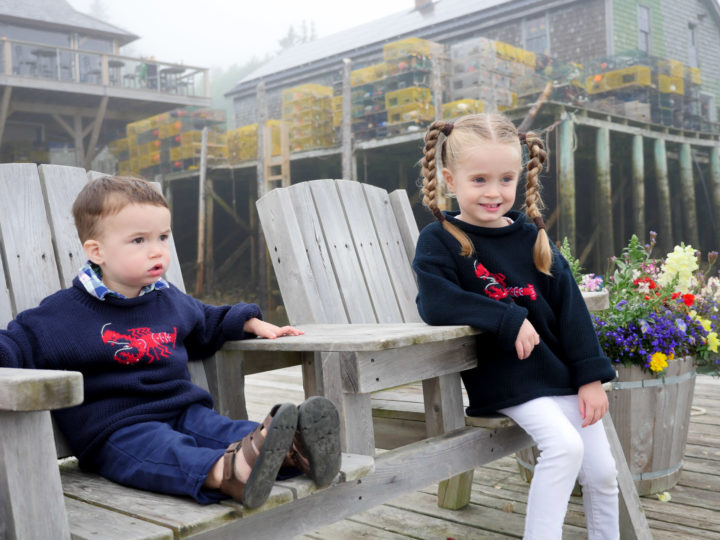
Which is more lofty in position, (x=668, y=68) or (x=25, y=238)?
(x=668, y=68)

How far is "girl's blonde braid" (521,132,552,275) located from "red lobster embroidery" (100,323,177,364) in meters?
0.97

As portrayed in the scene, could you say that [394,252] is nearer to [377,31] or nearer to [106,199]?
[106,199]

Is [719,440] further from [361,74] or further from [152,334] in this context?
[361,74]

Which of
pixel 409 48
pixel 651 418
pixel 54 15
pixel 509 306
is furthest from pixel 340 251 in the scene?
pixel 54 15

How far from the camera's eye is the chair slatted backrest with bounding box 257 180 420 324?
2.42 meters

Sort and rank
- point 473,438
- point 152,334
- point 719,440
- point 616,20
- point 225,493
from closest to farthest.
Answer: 1. point 225,493
2. point 152,334
3. point 473,438
4. point 719,440
5. point 616,20

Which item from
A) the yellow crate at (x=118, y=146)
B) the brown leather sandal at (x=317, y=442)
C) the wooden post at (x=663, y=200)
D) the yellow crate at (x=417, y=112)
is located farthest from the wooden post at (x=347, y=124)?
the brown leather sandal at (x=317, y=442)

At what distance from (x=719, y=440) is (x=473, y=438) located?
2.02 m

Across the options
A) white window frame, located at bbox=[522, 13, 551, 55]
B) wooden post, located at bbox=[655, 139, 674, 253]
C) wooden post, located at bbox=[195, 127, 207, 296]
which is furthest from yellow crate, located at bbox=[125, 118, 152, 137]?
wooden post, located at bbox=[655, 139, 674, 253]

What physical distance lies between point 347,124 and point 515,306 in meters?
12.1

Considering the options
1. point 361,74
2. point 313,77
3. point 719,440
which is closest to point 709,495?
point 719,440

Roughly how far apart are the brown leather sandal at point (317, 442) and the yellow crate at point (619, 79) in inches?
529

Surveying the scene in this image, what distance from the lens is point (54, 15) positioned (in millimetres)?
18328

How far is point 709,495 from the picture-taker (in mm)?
2705
